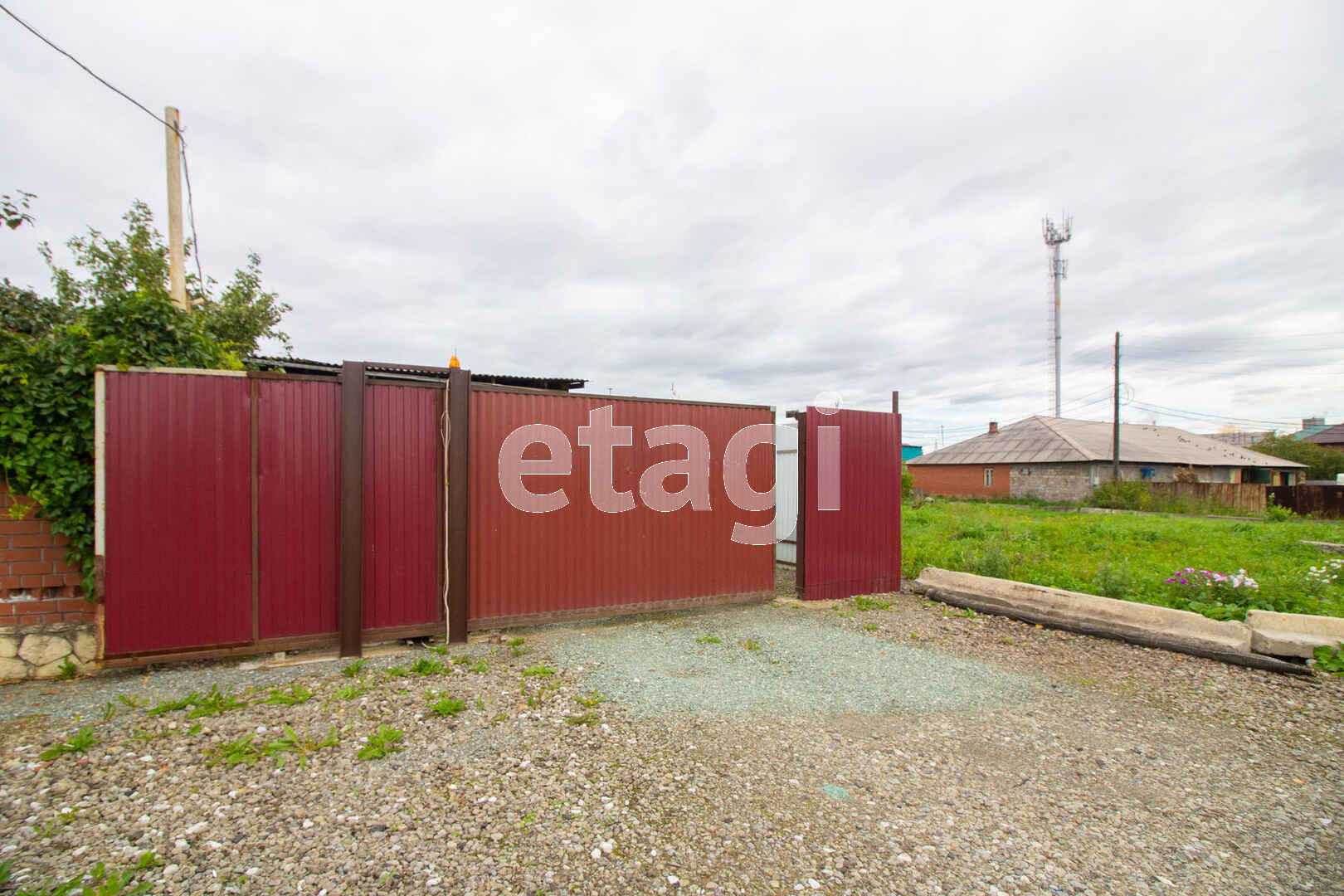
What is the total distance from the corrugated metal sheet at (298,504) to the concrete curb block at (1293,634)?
23.9 ft

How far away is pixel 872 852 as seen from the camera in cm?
229

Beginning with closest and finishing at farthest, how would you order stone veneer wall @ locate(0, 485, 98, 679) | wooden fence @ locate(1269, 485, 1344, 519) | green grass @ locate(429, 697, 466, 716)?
1. green grass @ locate(429, 697, 466, 716)
2. stone veneer wall @ locate(0, 485, 98, 679)
3. wooden fence @ locate(1269, 485, 1344, 519)

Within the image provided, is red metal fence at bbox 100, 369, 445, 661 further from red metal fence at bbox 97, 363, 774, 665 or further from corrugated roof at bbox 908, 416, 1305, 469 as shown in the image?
corrugated roof at bbox 908, 416, 1305, 469

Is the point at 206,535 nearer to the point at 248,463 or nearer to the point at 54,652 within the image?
the point at 248,463

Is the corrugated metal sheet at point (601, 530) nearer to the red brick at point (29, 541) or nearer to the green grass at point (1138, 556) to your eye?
the red brick at point (29, 541)

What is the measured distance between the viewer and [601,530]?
18.1 ft

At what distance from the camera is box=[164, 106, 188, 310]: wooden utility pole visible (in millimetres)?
5773

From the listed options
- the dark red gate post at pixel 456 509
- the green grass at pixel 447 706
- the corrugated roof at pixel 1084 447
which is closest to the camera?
the green grass at pixel 447 706

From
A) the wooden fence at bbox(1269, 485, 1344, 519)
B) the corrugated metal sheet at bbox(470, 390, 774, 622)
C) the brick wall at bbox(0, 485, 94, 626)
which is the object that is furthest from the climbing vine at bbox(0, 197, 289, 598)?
the wooden fence at bbox(1269, 485, 1344, 519)

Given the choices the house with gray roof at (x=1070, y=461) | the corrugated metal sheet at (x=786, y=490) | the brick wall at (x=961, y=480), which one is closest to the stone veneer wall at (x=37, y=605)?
the corrugated metal sheet at (x=786, y=490)

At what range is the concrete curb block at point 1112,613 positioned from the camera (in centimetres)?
464

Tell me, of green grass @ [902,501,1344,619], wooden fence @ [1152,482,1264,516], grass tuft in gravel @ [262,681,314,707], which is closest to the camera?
grass tuft in gravel @ [262,681,314,707]

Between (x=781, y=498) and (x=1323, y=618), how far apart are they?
4.90 meters

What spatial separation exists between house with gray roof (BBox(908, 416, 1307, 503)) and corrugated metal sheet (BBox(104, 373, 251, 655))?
28.4 m
